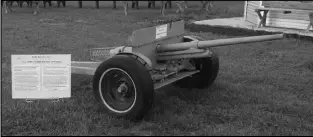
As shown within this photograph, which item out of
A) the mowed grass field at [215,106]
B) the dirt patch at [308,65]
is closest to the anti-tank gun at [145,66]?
the mowed grass field at [215,106]

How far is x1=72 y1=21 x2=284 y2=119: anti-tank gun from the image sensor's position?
13.1 feet

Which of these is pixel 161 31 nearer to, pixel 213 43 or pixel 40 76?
pixel 213 43

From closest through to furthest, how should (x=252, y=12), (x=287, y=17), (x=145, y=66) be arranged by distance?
(x=145, y=66), (x=287, y=17), (x=252, y=12)

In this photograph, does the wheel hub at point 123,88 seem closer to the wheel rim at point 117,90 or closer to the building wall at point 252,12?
the wheel rim at point 117,90

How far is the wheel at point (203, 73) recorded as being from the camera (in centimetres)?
517

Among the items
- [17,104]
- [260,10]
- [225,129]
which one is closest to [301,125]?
[225,129]

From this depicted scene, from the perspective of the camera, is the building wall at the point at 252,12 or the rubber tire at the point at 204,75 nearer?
the rubber tire at the point at 204,75

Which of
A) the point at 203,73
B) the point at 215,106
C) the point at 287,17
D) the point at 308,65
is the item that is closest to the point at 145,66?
the point at 215,106

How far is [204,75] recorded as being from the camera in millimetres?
5285

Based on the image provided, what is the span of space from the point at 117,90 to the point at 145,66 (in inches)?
15.9

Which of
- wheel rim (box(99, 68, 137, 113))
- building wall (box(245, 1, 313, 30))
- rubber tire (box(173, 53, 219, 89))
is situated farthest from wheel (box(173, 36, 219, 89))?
building wall (box(245, 1, 313, 30))

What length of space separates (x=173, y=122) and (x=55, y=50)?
4668mm

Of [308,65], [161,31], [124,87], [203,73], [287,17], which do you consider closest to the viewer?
[124,87]

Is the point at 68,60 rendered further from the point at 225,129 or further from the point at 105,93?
the point at 225,129
